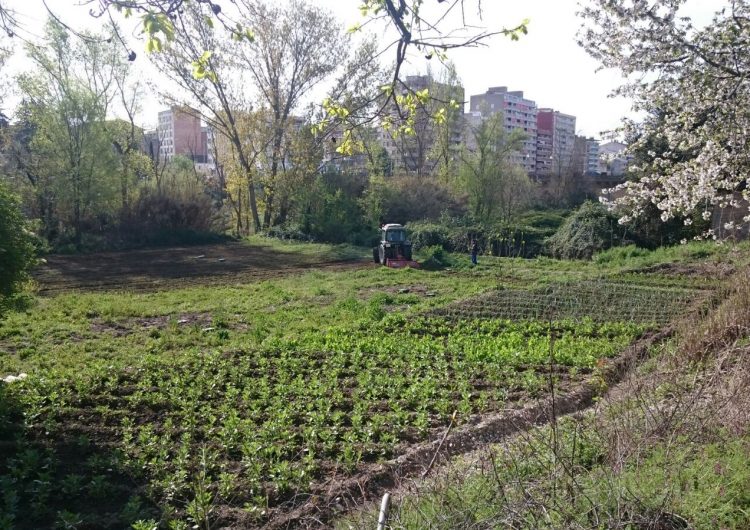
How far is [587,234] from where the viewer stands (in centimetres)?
2434

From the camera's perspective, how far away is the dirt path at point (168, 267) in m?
17.4

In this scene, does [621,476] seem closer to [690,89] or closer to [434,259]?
[690,89]

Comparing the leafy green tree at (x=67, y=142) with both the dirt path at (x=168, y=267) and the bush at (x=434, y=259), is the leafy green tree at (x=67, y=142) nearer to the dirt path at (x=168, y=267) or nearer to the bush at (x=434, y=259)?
the dirt path at (x=168, y=267)

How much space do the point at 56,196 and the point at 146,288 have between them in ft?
45.1

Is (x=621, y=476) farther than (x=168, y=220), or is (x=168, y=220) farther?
(x=168, y=220)

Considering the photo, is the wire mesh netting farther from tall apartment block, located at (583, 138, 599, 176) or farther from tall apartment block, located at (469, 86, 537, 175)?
tall apartment block, located at (469, 86, 537, 175)

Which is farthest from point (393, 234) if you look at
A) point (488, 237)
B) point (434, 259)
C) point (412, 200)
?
point (412, 200)

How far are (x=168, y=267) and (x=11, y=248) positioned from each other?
14.8 meters

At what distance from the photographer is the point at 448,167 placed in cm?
4303

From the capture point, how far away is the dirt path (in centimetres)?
1736

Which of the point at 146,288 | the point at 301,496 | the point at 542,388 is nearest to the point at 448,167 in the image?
the point at 146,288

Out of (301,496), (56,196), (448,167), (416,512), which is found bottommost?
(301,496)

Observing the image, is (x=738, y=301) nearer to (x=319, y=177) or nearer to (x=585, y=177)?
(x=319, y=177)

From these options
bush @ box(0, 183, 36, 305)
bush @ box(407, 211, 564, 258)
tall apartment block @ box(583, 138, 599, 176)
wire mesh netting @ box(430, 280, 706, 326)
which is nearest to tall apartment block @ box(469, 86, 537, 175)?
tall apartment block @ box(583, 138, 599, 176)
